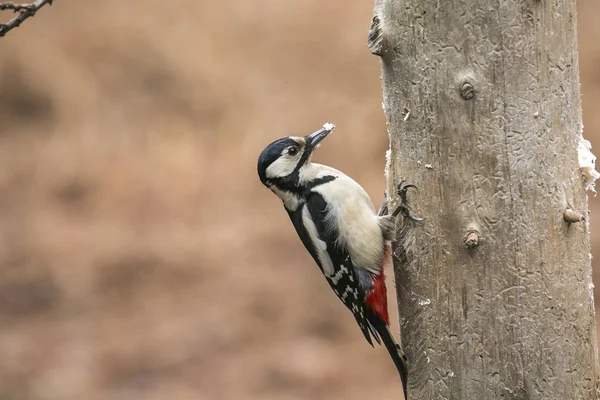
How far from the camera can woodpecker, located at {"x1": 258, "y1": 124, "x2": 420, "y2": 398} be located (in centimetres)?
309

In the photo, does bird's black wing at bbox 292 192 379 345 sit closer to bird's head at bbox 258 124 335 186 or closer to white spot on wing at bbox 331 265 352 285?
white spot on wing at bbox 331 265 352 285

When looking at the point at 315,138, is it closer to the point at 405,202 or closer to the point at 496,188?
the point at 405,202

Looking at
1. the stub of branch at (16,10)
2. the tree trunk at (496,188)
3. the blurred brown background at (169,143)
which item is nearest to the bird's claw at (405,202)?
the tree trunk at (496,188)

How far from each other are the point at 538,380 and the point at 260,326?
207 inches

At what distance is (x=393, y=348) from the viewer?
283cm

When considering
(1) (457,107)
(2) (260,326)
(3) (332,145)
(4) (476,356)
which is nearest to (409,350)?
(4) (476,356)

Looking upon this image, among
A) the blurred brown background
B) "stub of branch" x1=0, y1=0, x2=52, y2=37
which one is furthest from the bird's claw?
the blurred brown background

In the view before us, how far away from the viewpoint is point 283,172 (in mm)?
3146

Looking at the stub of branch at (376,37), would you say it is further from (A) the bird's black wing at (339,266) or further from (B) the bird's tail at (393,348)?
(B) the bird's tail at (393,348)

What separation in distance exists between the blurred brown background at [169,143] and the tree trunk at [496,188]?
17.2 feet

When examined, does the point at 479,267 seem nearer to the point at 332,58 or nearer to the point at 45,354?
the point at 45,354

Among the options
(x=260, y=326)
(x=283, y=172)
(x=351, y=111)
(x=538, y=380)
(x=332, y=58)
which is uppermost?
(x=332, y=58)

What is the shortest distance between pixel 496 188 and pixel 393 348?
2.33 ft

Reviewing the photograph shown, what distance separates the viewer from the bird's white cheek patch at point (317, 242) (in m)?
3.16
